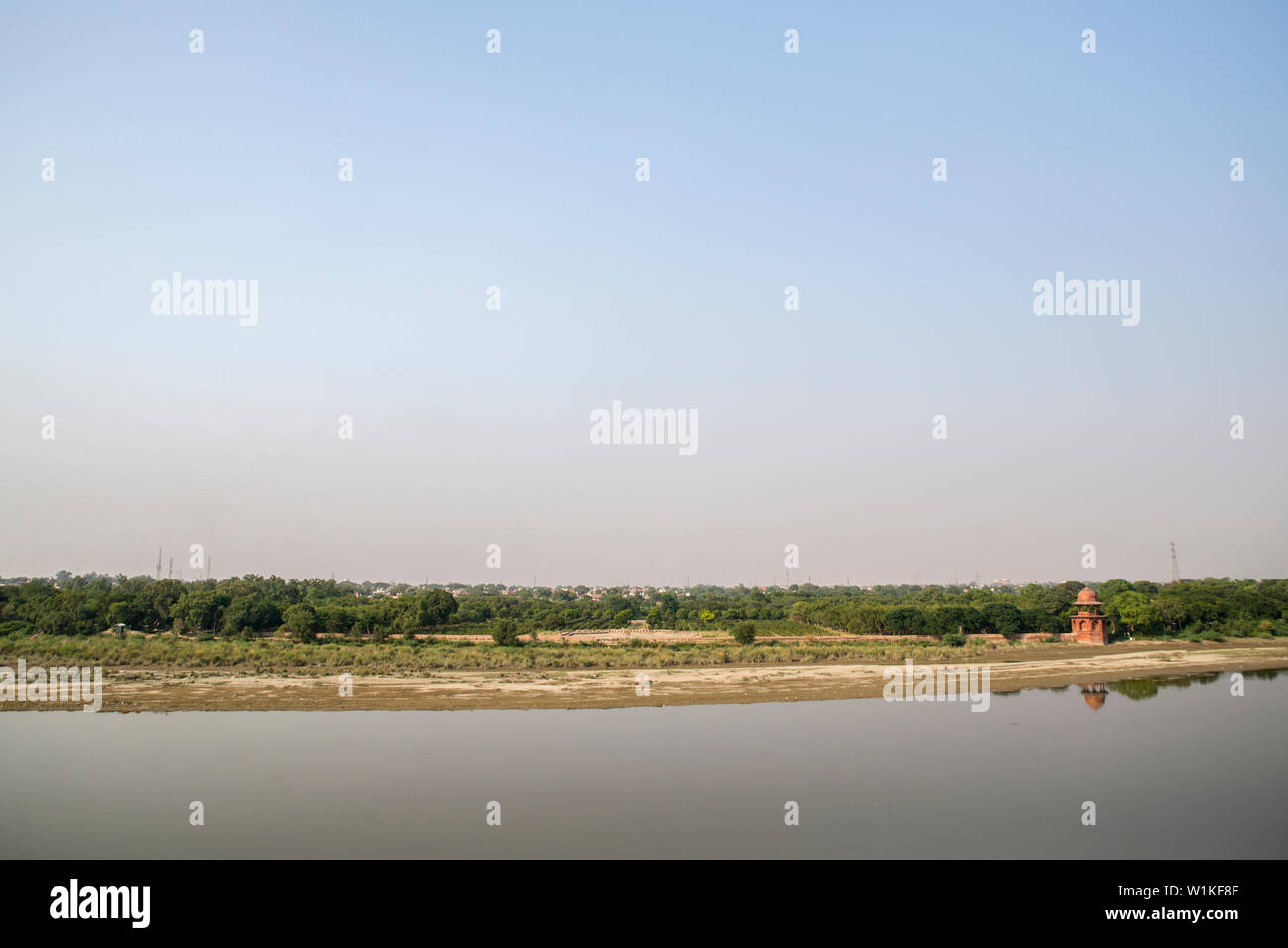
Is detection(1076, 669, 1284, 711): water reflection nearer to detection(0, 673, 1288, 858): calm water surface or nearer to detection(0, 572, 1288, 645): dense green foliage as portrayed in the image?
detection(0, 673, 1288, 858): calm water surface

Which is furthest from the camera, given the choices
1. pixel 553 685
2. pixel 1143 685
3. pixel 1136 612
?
pixel 1136 612

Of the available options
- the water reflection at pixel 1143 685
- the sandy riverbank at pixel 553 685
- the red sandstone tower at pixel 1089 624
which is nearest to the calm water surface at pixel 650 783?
the sandy riverbank at pixel 553 685

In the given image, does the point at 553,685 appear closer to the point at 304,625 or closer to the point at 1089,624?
the point at 304,625

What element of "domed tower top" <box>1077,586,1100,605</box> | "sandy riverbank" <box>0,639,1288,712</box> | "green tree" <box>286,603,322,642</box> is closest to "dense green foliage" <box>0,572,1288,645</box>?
"green tree" <box>286,603,322,642</box>

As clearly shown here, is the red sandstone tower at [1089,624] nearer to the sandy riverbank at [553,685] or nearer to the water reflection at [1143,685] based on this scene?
the sandy riverbank at [553,685]

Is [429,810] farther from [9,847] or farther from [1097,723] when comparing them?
[1097,723]

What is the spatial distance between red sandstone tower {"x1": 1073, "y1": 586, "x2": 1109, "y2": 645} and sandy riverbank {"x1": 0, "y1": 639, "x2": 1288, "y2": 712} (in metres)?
7.97

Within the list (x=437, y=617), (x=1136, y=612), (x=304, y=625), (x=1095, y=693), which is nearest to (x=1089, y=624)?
(x=1136, y=612)

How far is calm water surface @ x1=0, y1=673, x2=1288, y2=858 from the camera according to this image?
14031 millimetres

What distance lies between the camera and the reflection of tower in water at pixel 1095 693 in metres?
28.2

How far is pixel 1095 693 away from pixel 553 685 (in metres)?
20.0

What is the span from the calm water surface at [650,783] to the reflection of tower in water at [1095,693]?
175 cm

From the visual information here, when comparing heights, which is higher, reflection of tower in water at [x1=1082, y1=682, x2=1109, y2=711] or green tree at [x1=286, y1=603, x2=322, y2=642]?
green tree at [x1=286, y1=603, x2=322, y2=642]

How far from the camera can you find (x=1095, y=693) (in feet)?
100
